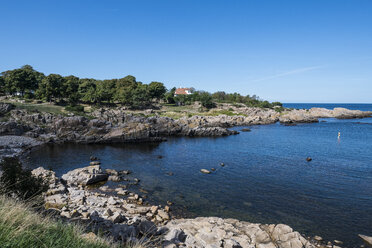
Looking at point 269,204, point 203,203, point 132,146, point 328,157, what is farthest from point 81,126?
point 328,157

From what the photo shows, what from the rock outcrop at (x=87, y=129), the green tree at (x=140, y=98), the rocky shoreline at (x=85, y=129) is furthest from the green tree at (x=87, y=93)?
the rock outcrop at (x=87, y=129)

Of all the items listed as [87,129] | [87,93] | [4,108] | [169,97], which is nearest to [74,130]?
[87,129]

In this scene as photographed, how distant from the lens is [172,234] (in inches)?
575

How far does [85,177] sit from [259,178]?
917 inches

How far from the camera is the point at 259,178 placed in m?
32.8

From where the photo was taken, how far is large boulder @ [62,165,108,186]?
29.3m

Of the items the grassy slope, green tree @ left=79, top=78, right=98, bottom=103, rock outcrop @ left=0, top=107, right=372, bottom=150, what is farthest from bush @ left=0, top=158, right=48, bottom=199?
green tree @ left=79, top=78, right=98, bottom=103

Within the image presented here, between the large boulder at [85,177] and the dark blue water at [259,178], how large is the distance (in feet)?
17.3

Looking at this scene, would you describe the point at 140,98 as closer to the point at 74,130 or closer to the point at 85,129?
the point at 85,129

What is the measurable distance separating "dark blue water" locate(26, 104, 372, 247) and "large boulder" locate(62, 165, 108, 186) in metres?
5.26

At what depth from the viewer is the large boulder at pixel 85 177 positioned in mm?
29328

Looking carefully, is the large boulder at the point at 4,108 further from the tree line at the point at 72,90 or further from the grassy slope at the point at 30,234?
the grassy slope at the point at 30,234

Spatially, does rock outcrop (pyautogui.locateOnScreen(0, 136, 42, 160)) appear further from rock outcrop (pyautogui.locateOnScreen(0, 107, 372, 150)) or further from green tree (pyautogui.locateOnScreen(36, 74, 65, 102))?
green tree (pyautogui.locateOnScreen(36, 74, 65, 102))

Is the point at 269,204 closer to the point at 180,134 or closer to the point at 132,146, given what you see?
the point at 132,146
